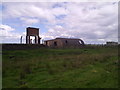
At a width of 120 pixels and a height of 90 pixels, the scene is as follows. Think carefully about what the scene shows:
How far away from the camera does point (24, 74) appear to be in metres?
10.0

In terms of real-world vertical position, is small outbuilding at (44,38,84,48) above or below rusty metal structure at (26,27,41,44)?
below

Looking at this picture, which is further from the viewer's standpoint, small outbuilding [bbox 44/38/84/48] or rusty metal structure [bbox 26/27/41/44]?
small outbuilding [bbox 44/38/84/48]

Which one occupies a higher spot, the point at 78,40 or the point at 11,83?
the point at 78,40

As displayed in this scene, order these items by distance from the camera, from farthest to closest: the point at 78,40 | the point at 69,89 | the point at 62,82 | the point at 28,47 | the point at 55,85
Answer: the point at 78,40, the point at 28,47, the point at 62,82, the point at 55,85, the point at 69,89

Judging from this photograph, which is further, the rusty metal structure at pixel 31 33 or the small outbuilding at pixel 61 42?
the small outbuilding at pixel 61 42

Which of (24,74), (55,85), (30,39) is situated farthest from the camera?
(30,39)

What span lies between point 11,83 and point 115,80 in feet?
18.7

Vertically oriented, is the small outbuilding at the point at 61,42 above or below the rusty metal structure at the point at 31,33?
below

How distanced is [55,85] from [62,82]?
2.01 ft

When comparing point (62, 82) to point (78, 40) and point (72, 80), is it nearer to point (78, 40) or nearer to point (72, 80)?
point (72, 80)

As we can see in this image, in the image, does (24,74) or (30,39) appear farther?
(30,39)

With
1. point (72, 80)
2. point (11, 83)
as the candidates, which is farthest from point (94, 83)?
point (11, 83)

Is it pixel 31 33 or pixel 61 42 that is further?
pixel 61 42

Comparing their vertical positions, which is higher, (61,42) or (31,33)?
(31,33)
